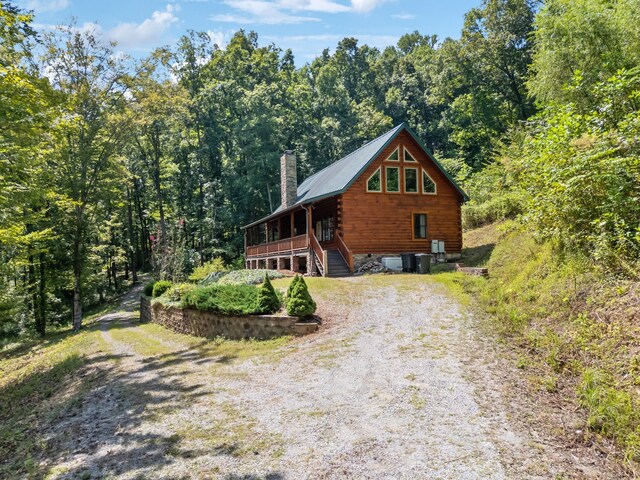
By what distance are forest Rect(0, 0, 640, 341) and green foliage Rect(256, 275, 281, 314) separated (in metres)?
6.91

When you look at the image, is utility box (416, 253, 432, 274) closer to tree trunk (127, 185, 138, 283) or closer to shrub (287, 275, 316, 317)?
shrub (287, 275, 316, 317)

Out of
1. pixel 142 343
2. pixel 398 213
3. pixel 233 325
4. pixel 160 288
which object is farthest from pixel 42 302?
pixel 398 213

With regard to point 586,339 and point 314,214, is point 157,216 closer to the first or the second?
point 314,214

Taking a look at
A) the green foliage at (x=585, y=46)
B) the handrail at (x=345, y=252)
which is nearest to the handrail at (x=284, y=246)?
the handrail at (x=345, y=252)

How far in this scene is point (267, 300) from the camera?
1066cm

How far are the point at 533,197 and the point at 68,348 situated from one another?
55.8ft

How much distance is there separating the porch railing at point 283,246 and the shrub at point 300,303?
9669 mm

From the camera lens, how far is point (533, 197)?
9906 mm

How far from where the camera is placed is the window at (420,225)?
66.1 feet

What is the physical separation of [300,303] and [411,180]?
12.5 metres

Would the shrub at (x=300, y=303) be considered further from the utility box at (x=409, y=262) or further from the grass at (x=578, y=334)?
the utility box at (x=409, y=262)

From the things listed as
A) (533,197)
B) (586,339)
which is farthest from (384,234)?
(586,339)

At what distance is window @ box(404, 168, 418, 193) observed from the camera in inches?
794

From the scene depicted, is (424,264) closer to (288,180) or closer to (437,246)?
(437,246)
